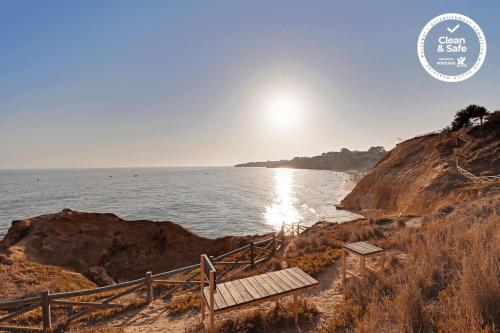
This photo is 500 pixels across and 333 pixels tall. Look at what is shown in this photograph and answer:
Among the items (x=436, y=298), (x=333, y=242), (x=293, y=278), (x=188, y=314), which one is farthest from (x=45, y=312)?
(x=333, y=242)

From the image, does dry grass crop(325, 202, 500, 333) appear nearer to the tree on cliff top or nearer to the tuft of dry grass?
the tuft of dry grass

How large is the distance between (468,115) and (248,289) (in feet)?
159

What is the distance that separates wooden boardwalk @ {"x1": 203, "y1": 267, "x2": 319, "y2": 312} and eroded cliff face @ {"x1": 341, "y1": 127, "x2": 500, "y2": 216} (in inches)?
643

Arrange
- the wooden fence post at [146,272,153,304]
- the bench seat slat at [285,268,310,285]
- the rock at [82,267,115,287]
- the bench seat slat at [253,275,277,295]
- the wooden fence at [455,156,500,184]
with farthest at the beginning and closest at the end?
the wooden fence at [455,156,500,184] → the rock at [82,267,115,287] → the wooden fence post at [146,272,153,304] → the bench seat slat at [285,268,310,285] → the bench seat slat at [253,275,277,295]

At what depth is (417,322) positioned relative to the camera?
381 cm

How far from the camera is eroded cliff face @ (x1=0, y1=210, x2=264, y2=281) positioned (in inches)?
789

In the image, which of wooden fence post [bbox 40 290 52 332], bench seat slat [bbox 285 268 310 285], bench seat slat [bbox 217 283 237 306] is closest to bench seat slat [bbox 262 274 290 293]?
bench seat slat [bbox 285 268 310 285]

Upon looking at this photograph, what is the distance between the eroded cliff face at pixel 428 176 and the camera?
74.2 ft

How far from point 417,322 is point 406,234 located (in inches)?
262

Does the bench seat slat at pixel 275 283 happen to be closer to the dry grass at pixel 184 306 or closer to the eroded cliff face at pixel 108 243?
the dry grass at pixel 184 306

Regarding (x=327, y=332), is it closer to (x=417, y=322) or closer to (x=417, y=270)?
(x=417, y=322)

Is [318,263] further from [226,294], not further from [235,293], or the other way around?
[226,294]

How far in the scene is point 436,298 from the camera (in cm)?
462

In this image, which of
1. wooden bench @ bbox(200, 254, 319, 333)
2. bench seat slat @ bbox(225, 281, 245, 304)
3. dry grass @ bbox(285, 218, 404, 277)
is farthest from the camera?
dry grass @ bbox(285, 218, 404, 277)
